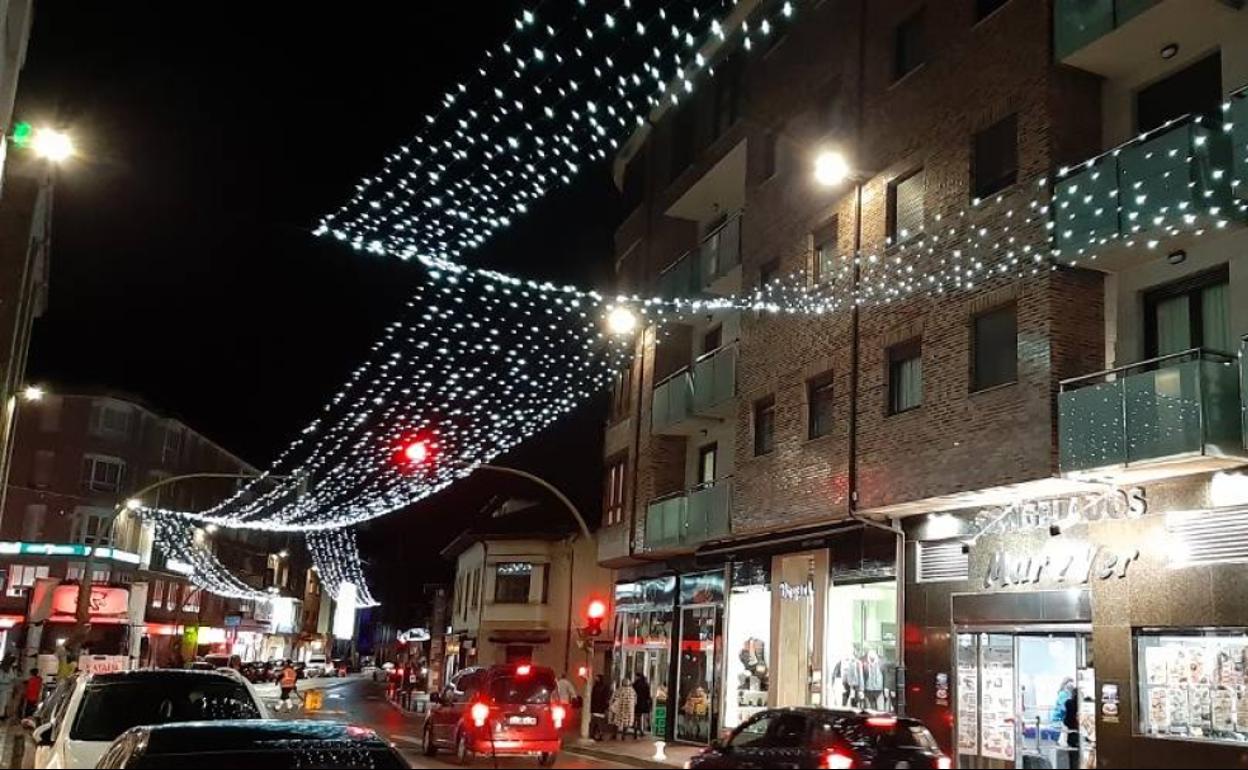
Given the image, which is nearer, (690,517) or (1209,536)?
(1209,536)

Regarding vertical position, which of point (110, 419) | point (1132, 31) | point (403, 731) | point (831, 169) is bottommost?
point (403, 731)

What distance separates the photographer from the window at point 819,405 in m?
21.5

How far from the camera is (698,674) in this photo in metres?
25.8

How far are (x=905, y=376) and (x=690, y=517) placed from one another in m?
8.03

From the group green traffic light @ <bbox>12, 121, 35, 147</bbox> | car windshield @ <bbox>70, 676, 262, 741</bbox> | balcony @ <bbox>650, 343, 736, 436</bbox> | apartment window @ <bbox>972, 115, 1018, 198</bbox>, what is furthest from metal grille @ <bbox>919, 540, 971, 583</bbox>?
green traffic light @ <bbox>12, 121, 35, 147</bbox>

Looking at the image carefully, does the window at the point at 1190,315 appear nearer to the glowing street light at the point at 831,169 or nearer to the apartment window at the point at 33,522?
the glowing street light at the point at 831,169

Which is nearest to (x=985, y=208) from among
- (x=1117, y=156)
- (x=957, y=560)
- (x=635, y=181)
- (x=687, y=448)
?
(x=1117, y=156)

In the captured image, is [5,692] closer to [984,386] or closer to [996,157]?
[984,386]

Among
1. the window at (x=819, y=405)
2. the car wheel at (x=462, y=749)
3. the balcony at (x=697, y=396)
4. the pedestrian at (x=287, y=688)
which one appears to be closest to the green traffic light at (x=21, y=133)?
the car wheel at (x=462, y=749)

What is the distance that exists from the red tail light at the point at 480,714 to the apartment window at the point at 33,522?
45.9 metres

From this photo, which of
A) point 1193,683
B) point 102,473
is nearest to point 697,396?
point 1193,683

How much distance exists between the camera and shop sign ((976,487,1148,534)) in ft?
49.5

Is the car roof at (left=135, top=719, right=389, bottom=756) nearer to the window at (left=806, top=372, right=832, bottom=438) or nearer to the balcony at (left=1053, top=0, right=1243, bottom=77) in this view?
the balcony at (left=1053, top=0, right=1243, bottom=77)

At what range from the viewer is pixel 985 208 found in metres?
17.4
